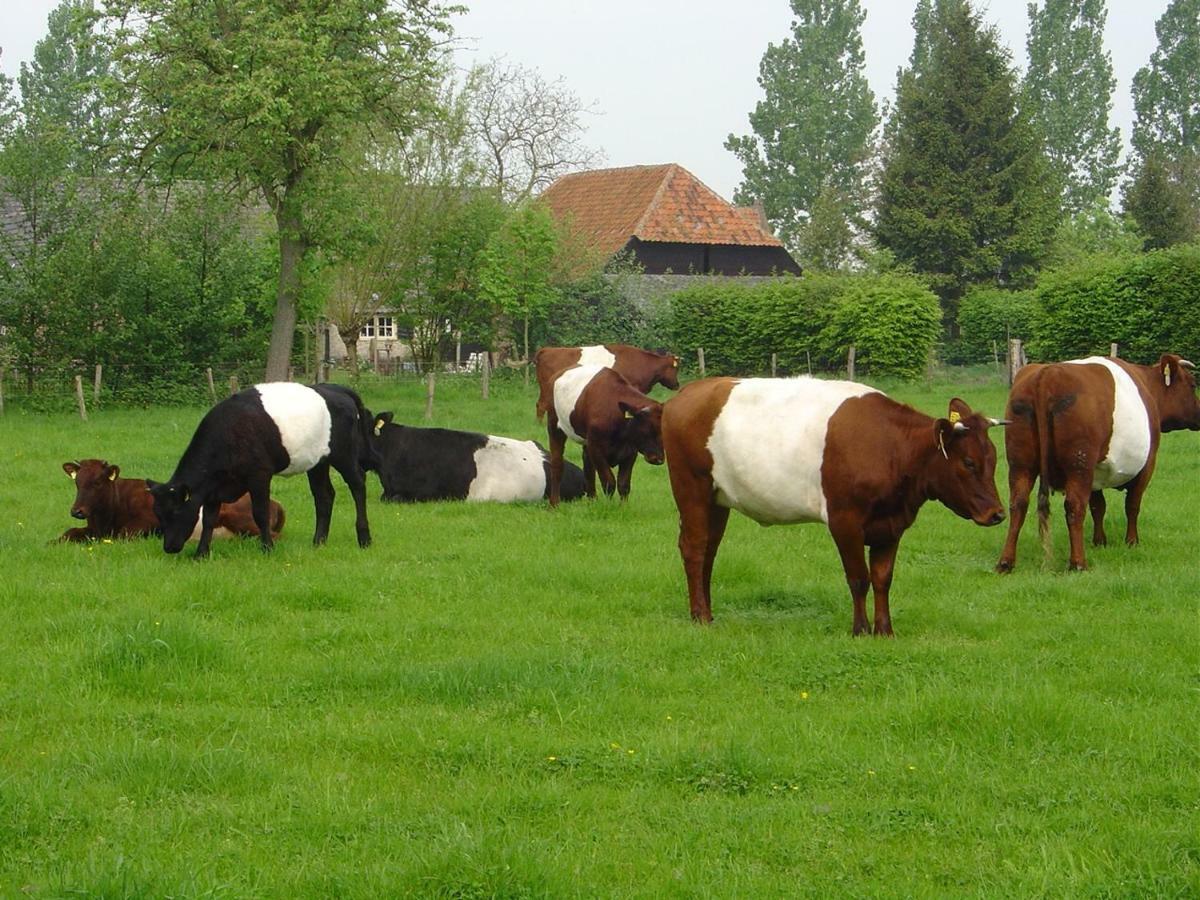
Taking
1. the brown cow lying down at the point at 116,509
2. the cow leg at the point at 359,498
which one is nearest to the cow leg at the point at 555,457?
the cow leg at the point at 359,498

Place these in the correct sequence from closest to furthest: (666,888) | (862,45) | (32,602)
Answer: (666,888) < (32,602) < (862,45)

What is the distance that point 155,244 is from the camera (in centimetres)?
3116

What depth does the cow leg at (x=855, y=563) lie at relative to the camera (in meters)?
8.87

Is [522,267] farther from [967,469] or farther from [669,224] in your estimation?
[967,469]

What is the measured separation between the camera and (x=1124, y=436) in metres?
11.6

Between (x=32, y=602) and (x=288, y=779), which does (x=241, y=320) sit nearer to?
(x=32, y=602)

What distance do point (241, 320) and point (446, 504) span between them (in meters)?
17.7

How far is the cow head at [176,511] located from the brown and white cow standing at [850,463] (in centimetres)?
455

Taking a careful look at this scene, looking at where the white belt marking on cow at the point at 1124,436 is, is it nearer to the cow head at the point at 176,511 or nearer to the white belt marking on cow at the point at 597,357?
the white belt marking on cow at the point at 597,357

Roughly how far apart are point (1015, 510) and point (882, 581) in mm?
3073

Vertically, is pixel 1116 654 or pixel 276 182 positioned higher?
pixel 276 182

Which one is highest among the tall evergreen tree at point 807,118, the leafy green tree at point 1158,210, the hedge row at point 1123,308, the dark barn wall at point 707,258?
the tall evergreen tree at point 807,118

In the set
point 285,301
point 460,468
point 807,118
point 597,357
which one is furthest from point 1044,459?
point 807,118

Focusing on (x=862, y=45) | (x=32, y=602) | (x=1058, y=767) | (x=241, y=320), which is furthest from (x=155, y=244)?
(x=862, y=45)
